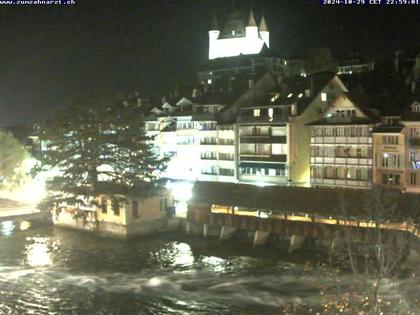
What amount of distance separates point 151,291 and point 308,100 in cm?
3301

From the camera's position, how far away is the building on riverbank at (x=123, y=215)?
54.3 metres

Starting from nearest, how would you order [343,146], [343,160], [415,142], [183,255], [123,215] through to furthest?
[183,255], [415,142], [123,215], [343,160], [343,146]

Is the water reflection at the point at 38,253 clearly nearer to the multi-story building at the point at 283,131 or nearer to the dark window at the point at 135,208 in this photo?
the dark window at the point at 135,208

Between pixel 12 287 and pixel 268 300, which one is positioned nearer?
pixel 268 300

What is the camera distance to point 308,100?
6356 centimetres

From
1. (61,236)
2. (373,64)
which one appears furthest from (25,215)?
(373,64)

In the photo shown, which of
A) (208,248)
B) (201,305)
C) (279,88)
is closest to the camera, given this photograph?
(201,305)

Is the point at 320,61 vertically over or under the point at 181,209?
Answer: over

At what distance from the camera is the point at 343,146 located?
57.1 metres

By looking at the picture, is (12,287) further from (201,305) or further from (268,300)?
(268,300)

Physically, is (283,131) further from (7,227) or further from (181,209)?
(7,227)

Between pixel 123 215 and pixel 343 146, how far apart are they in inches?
835

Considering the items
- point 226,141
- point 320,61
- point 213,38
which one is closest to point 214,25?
point 213,38

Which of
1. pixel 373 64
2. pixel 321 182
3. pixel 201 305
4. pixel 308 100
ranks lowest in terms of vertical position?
pixel 201 305
